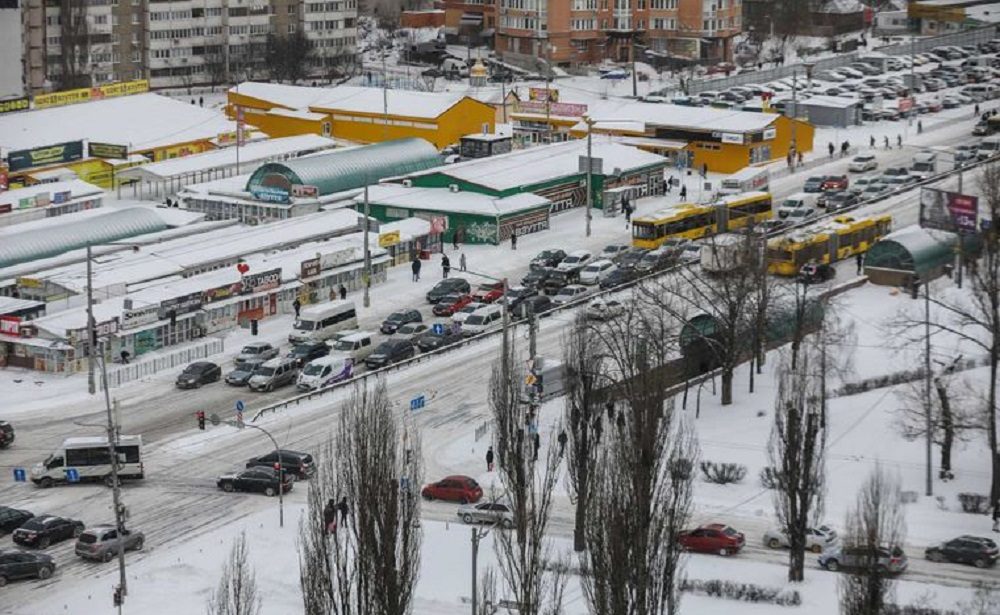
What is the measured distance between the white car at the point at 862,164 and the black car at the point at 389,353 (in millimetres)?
32351

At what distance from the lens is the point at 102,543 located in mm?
Answer: 38750

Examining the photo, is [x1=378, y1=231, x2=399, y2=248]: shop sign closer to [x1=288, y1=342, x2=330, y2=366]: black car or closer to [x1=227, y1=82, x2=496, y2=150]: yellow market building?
[x1=288, y1=342, x2=330, y2=366]: black car

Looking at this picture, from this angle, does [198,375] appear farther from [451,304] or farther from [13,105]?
[13,105]

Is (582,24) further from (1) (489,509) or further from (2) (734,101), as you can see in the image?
(1) (489,509)

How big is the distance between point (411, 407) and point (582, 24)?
231ft

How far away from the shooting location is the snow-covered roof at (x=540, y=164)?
2815 inches

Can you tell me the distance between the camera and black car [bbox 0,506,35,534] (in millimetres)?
40438

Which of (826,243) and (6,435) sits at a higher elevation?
(826,243)

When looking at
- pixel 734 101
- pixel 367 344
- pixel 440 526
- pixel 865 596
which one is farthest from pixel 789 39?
pixel 865 596

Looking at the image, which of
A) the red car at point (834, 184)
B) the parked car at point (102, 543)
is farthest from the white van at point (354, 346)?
the red car at point (834, 184)

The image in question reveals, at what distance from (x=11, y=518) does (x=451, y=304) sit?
20.1m

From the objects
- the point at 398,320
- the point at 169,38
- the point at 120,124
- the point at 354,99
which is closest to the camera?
the point at 398,320

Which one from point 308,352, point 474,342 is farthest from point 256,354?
point 474,342

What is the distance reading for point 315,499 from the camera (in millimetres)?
31000
